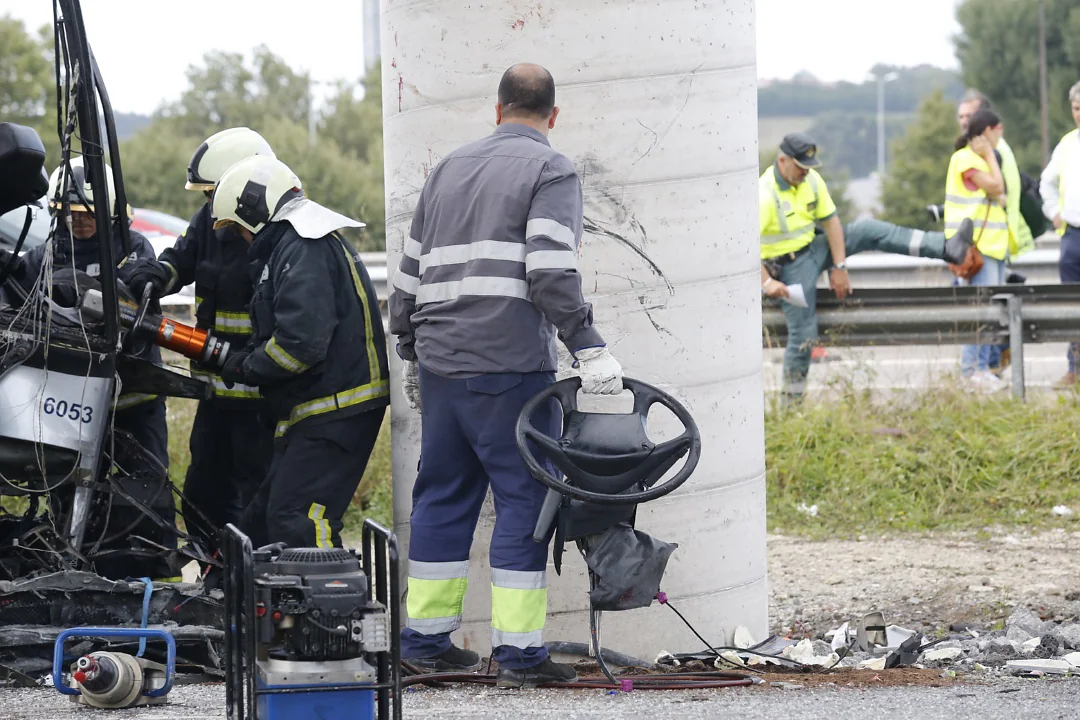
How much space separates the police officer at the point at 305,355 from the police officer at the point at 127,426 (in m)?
0.39

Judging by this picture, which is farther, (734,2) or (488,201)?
(734,2)

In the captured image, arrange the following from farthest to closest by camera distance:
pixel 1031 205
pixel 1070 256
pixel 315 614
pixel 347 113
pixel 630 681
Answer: pixel 347 113, pixel 1031 205, pixel 1070 256, pixel 630 681, pixel 315 614

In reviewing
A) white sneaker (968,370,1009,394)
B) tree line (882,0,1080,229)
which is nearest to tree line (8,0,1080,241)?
tree line (882,0,1080,229)

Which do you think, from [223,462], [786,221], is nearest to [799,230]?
[786,221]

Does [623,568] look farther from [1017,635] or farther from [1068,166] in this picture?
[1068,166]

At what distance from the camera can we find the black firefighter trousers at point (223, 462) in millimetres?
6008

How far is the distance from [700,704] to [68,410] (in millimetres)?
2349

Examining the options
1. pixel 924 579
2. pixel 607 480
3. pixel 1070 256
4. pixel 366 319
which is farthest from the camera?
pixel 1070 256

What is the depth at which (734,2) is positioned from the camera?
5.25 m

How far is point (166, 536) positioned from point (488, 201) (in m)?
A: 2.04

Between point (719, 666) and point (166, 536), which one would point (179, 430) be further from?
point (719, 666)

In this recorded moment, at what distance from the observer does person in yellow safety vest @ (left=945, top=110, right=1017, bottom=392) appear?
383 inches

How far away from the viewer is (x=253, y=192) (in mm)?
5438

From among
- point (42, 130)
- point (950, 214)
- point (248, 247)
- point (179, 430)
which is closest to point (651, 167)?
point (248, 247)
